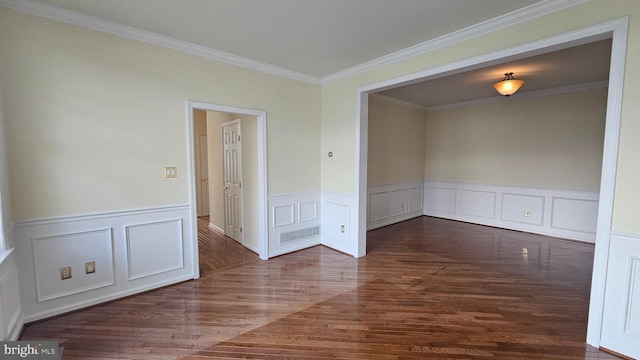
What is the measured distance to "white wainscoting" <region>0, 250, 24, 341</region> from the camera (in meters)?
1.89

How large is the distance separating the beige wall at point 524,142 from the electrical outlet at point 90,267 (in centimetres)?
638

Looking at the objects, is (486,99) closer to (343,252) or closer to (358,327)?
(343,252)

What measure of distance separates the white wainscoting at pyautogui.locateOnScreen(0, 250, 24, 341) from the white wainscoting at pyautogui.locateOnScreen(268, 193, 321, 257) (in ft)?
8.03

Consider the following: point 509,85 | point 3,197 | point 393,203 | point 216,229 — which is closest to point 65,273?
point 3,197

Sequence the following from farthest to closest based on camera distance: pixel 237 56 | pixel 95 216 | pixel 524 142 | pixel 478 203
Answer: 1. pixel 478 203
2. pixel 524 142
3. pixel 237 56
4. pixel 95 216

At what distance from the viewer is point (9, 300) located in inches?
80.7

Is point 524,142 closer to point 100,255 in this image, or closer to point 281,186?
point 281,186

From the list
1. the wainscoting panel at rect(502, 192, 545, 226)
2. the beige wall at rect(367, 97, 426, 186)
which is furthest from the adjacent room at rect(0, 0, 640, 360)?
the beige wall at rect(367, 97, 426, 186)

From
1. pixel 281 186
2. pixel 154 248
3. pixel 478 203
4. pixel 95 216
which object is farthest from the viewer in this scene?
pixel 478 203

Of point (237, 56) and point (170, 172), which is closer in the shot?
point (170, 172)

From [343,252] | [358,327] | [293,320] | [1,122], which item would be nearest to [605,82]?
[343,252]

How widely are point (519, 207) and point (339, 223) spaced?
12.5ft

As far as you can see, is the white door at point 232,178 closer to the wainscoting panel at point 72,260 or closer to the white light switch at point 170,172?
the white light switch at point 170,172

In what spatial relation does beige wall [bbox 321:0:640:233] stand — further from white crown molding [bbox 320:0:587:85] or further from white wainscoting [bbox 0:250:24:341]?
white wainscoting [bbox 0:250:24:341]
